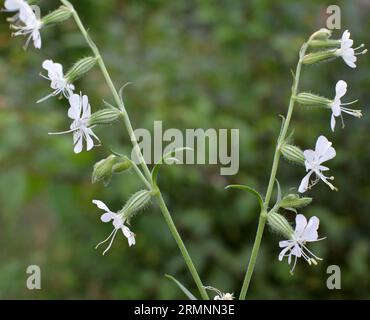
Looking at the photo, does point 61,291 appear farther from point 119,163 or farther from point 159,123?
point 119,163

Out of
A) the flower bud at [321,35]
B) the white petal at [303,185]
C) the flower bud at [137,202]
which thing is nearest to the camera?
the white petal at [303,185]

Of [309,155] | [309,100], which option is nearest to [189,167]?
[309,100]

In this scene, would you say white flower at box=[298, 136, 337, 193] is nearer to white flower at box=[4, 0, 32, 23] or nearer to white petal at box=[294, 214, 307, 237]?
white petal at box=[294, 214, 307, 237]

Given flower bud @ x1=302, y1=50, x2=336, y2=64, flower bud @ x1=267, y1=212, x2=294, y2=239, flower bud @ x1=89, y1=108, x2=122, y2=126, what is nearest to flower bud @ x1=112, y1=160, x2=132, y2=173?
flower bud @ x1=89, y1=108, x2=122, y2=126

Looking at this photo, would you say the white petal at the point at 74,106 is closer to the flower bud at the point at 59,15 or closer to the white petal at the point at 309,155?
the flower bud at the point at 59,15

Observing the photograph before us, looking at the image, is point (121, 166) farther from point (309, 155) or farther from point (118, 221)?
point (309, 155)

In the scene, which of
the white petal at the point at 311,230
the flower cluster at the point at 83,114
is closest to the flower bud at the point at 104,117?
the flower cluster at the point at 83,114

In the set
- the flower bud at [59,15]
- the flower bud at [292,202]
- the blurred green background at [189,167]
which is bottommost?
the flower bud at [292,202]
